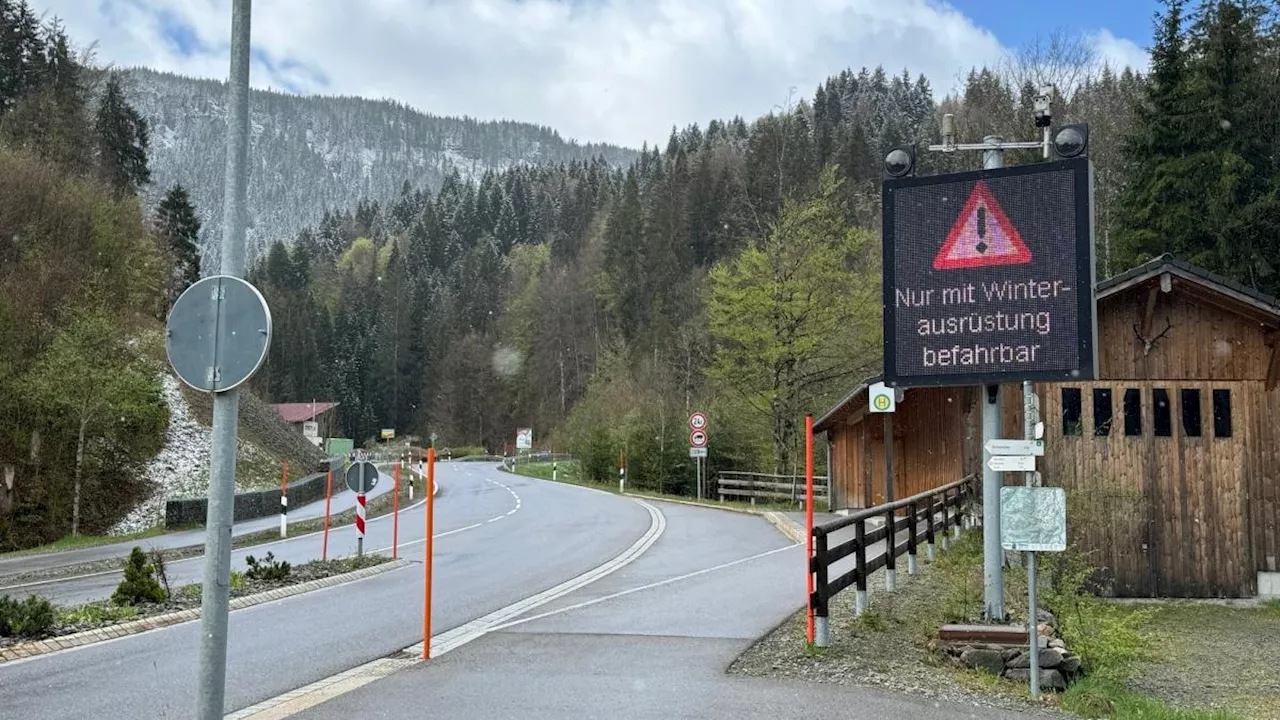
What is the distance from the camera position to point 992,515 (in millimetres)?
9344

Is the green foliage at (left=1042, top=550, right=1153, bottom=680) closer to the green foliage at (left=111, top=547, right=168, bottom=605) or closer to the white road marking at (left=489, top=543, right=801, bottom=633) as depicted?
the white road marking at (left=489, top=543, right=801, bottom=633)

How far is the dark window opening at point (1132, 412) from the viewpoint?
56.2ft

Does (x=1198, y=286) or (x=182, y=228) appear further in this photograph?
(x=182, y=228)

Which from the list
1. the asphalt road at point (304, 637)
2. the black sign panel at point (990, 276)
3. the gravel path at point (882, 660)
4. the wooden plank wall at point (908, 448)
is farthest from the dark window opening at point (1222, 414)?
the asphalt road at point (304, 637)

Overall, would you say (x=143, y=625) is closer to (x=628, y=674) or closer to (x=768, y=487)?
(x=628, y=674)

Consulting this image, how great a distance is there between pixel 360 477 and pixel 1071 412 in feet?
41.6

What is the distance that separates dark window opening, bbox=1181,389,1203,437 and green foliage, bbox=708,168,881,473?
52.5 ft

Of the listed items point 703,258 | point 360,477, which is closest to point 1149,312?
point 360,477

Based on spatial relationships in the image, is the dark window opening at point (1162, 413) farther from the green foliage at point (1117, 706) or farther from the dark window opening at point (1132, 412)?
the green foliage at point (1117, 706)

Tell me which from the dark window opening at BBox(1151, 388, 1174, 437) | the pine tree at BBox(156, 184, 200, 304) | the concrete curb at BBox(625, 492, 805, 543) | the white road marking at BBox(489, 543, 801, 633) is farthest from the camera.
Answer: the pine tree at BBox(156, 184, 200, 304)

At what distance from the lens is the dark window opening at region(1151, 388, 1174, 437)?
17.0 m

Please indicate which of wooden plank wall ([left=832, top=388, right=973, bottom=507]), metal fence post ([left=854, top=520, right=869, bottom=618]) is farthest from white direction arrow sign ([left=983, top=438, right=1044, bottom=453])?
wooden plank wall ([left=832, top=388, right=973, bottom=507])

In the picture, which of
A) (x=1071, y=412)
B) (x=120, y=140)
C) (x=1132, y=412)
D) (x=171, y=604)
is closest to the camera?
(x=171, y=604)

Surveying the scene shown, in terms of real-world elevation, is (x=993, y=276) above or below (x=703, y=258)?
below
